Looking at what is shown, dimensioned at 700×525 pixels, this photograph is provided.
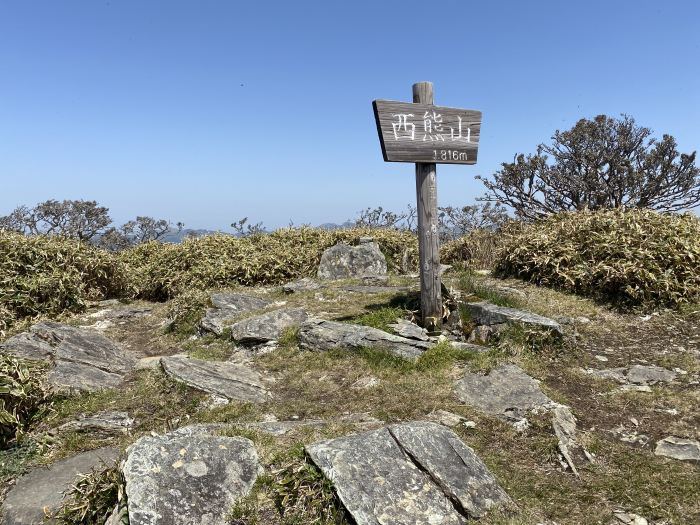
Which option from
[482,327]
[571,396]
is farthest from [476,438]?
[482,327]

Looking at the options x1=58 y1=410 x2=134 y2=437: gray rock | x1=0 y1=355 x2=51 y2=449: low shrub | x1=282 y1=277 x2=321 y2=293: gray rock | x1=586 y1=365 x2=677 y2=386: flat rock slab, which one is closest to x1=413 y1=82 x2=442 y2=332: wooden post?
x1=586 y1=365 x2=677 y2=386: flat rock slab

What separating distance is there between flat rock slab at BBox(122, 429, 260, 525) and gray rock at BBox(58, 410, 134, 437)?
3.95 ft

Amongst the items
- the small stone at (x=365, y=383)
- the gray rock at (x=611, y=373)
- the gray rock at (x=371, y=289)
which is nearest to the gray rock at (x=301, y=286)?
the gray rock at (x=371, y=289)

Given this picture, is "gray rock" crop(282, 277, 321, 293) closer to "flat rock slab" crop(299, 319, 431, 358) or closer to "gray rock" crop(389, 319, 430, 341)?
"flat rock slab" crop(299, 319, 431, 358)

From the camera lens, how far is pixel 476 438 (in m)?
4.40

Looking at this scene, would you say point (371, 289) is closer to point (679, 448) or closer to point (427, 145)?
point (427, 145)

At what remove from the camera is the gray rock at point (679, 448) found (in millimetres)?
4047

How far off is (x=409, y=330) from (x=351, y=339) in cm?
88

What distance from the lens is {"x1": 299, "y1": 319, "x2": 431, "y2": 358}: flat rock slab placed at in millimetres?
6227

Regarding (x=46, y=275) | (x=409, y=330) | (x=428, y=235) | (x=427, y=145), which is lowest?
(x=409, y=330)

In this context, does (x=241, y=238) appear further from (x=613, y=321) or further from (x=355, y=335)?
(x=613, y=321)

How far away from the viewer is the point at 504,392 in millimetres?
5258

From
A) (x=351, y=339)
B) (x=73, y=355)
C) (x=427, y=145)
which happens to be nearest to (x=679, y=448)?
(x=351, y=339)

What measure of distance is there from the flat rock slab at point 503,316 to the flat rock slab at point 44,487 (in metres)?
5.06
